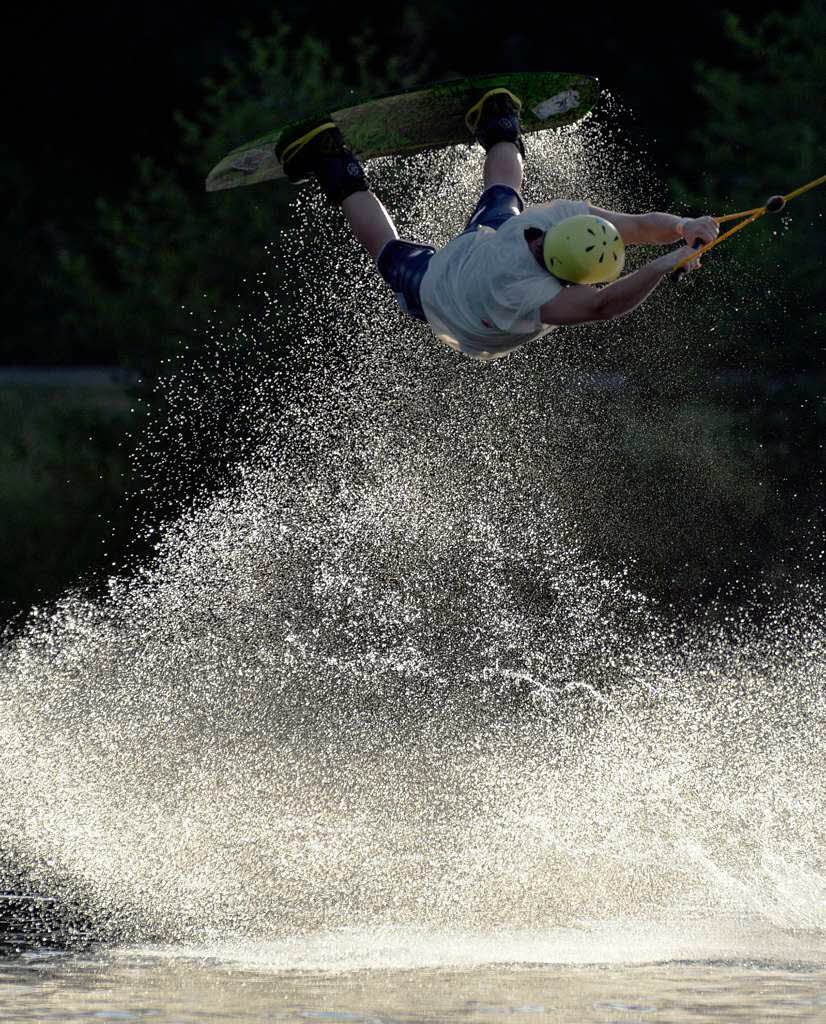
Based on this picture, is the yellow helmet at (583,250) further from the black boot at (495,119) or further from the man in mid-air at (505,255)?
the black boot at (495,119)

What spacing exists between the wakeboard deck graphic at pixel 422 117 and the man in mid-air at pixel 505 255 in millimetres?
612

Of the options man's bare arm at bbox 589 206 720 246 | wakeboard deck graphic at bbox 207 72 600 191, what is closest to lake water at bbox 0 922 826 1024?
man's bare arm at bbox 589 206 720 246

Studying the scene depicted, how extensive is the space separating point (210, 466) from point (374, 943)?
13029 millimetres

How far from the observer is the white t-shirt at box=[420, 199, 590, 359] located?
8820mm

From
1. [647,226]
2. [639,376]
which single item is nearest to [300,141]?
[647,226]

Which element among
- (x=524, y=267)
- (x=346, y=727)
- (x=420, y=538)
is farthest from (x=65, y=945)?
(x=420, y=538)

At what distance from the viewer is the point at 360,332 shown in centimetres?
2130

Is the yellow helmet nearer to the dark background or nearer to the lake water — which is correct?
the lake water

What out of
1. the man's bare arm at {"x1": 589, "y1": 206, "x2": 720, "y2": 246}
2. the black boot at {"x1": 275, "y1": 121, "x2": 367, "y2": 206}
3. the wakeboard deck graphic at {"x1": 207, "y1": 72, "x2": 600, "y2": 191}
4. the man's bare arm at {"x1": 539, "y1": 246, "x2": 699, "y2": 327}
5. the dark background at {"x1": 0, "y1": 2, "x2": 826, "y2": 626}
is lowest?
the man's bare arm at {"x1": 539, "y1": 246, "x2": 699, "y2": 327}

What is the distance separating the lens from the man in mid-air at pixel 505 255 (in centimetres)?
864

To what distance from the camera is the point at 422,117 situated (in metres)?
10.7

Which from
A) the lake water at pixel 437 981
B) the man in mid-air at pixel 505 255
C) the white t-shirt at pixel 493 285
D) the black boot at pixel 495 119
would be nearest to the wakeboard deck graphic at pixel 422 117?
the black boot at pixel 495 119

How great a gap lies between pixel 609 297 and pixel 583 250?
0.79ft

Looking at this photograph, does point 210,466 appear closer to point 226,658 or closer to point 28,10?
point 226,658
